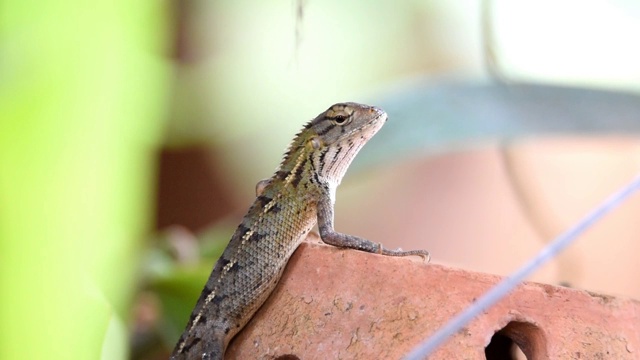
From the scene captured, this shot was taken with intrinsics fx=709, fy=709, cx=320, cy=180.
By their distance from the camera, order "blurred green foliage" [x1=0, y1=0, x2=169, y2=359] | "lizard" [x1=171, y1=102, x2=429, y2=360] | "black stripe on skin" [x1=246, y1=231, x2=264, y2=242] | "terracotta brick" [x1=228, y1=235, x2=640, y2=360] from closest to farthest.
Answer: "blurred green foliage" [x1=0, y1=0, x2=169, y2=359] < "terracotta brick" [x1=228, y1=235, x2=640, y2=360] < "lizard" [x1=171, y1=102, x2=429, y2=360] < "black stripe on skin" [x1=246, y1=231, x2=264, y2=242]

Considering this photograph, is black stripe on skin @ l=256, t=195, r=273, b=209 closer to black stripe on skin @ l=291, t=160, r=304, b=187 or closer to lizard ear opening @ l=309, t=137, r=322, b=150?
black stripe on skin @ l=291, t=160, r=304, b=187

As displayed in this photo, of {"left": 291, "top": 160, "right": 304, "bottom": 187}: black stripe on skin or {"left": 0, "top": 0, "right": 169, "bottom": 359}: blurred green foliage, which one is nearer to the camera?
{"left": 0, "top": 0, "right": 169, "bottom": 359}: blurred green foliage

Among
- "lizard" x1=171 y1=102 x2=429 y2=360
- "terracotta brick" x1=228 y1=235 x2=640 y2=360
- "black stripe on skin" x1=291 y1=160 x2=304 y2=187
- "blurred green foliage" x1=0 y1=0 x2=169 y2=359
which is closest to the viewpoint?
"blurred green foliage" x1=0 y1=0 x2=169 y2=359

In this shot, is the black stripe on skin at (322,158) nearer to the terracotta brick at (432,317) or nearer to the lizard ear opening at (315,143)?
the lizard ear opening at (315,143)

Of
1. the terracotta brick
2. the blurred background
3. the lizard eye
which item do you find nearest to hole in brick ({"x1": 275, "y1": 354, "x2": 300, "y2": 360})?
the terracotta brick

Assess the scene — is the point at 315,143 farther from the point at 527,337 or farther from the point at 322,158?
the point at 527,337

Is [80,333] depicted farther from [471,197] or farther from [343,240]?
[471,197]

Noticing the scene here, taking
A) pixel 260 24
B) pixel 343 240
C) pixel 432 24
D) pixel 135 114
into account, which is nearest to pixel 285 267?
pixel 343 240

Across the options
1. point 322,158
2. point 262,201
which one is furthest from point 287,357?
point 322,158
